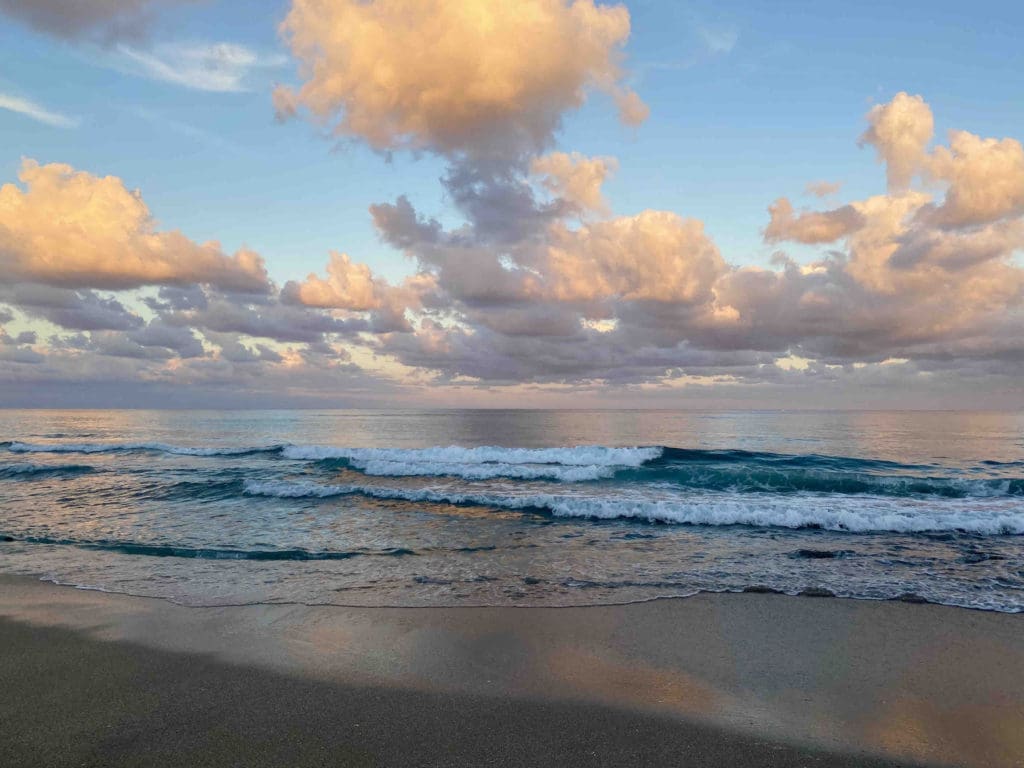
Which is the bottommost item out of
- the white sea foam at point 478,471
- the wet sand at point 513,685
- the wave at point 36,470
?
the wave at point 36,470

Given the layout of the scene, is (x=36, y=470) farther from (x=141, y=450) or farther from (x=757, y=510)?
(x=757, y=510)

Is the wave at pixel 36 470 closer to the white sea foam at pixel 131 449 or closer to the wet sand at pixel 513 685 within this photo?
the white sea foam at pixel 131 449

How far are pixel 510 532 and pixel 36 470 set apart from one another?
91.5ft

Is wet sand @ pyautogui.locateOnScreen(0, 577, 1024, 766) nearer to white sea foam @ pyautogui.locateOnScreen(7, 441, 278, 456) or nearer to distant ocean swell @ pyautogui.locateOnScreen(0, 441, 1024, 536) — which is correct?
distant ocean swell @ pyautogui.locateOnScreen(0, 441, 1024, 536)

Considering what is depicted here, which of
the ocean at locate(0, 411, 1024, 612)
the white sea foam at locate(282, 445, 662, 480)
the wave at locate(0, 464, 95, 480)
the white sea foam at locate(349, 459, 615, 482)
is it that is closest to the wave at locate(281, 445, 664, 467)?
the white sea foam at locate(282, 445, 662, 480)

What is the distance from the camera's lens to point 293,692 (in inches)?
235

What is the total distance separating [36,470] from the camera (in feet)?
94.9

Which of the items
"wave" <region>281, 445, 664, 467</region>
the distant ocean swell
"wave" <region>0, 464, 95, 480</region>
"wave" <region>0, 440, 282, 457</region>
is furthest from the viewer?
"wave" <region>0, 440, 282, 457</region>

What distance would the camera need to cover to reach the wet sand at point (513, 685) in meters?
4.87

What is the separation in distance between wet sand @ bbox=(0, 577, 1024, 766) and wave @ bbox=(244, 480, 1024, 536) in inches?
295

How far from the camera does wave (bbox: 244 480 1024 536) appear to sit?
50.8 ft

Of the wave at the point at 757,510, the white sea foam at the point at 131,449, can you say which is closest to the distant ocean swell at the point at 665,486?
the wave at the point at 757,510

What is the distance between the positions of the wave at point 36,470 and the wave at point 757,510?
46.0 feet

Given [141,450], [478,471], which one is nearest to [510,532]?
[478,471]
